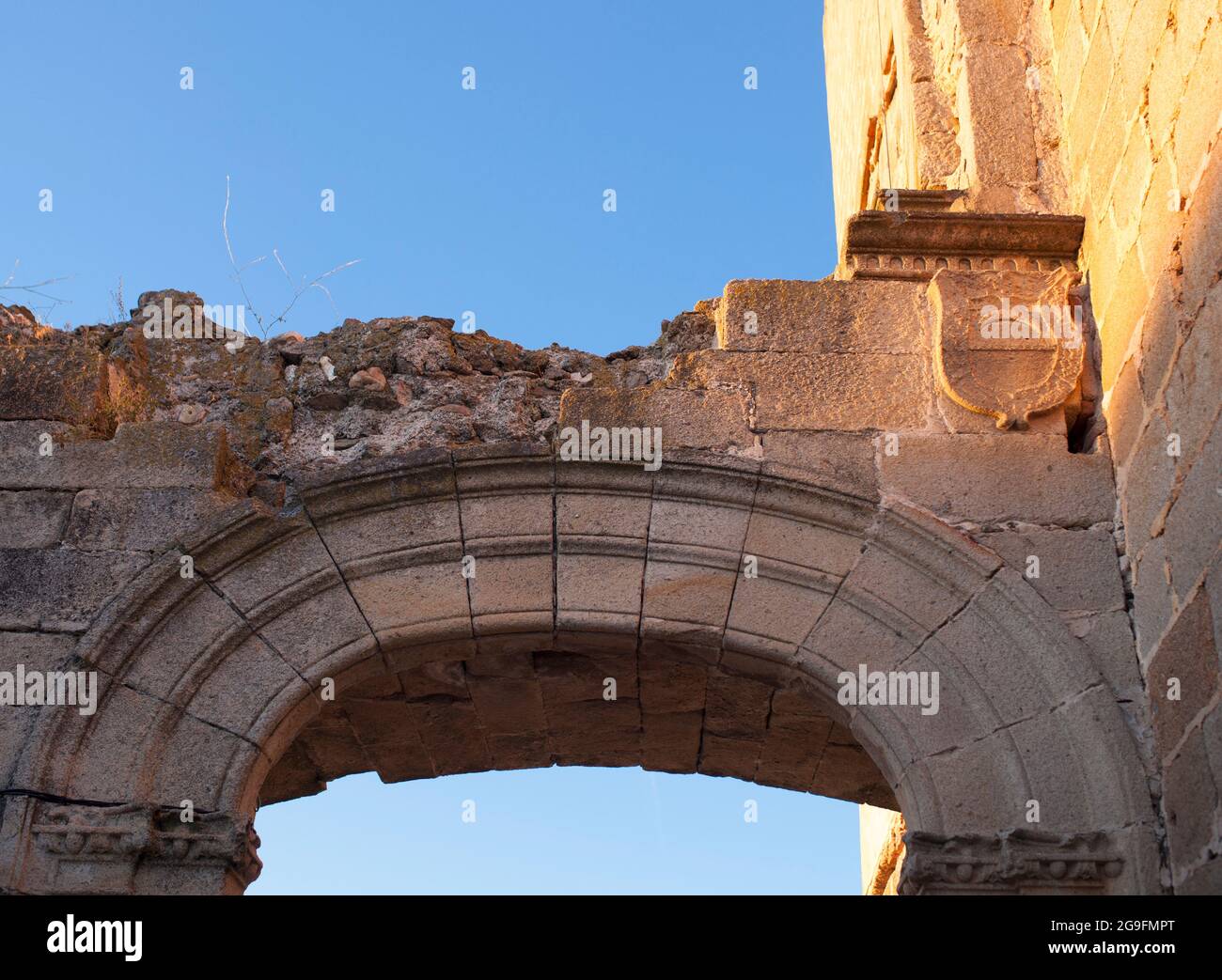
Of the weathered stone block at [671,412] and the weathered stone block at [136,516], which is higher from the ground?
the weathered stone block at [671,412]

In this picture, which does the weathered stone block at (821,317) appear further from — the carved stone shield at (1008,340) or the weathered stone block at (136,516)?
the weathered stone block at (136,516)

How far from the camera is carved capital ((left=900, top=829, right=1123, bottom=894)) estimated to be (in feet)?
15.9

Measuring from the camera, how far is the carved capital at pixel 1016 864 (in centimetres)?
486

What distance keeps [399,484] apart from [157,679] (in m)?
0.98

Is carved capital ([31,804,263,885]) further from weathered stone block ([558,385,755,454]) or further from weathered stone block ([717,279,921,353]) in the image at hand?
weathered stone block ([717,279,921,353])

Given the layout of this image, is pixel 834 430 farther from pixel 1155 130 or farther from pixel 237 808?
pixel 237 808

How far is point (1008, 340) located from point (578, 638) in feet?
5.95

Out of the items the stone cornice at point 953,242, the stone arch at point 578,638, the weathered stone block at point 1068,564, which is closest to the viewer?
the stone arch at point 578,638

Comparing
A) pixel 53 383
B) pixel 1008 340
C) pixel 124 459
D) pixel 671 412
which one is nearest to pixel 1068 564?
pixel 1008 340

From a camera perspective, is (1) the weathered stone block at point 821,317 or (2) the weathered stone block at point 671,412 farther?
(1) the weathered stone block at point 821,317

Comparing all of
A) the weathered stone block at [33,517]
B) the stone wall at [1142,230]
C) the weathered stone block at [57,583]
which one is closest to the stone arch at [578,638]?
the weathered stone block at [57,583]

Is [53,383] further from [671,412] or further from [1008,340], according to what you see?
[1008,340]
